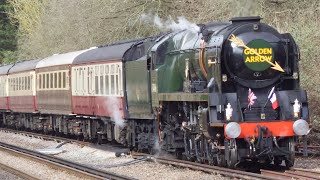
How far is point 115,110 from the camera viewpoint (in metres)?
17.9

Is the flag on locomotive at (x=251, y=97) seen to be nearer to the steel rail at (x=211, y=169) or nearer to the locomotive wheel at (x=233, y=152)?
the locomotive wheel at (x=233, y=152)

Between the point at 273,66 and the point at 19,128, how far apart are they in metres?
22.6

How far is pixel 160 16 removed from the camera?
1029 inches

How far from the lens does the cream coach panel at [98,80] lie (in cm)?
1781

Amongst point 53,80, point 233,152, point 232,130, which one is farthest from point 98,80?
point 232,130

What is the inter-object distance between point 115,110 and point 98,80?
81.9 inches

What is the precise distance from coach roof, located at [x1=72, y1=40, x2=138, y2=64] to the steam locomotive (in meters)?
0.05

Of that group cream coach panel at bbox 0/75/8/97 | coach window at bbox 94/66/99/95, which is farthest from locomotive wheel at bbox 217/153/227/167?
cream coach panel at bbox 0/75/8/97

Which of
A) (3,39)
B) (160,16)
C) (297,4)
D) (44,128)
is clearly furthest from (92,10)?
(3,39)

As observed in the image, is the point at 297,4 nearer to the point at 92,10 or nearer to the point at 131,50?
the point at 131,50

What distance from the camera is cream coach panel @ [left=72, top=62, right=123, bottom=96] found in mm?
17812

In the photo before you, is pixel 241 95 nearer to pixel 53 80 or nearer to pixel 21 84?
pixel 53 80

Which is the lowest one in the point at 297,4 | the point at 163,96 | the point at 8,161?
the point at 8,161

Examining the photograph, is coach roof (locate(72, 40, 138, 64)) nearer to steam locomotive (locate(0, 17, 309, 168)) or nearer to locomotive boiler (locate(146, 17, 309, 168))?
steam locomotive (locate(0, 17, 309, 168))
